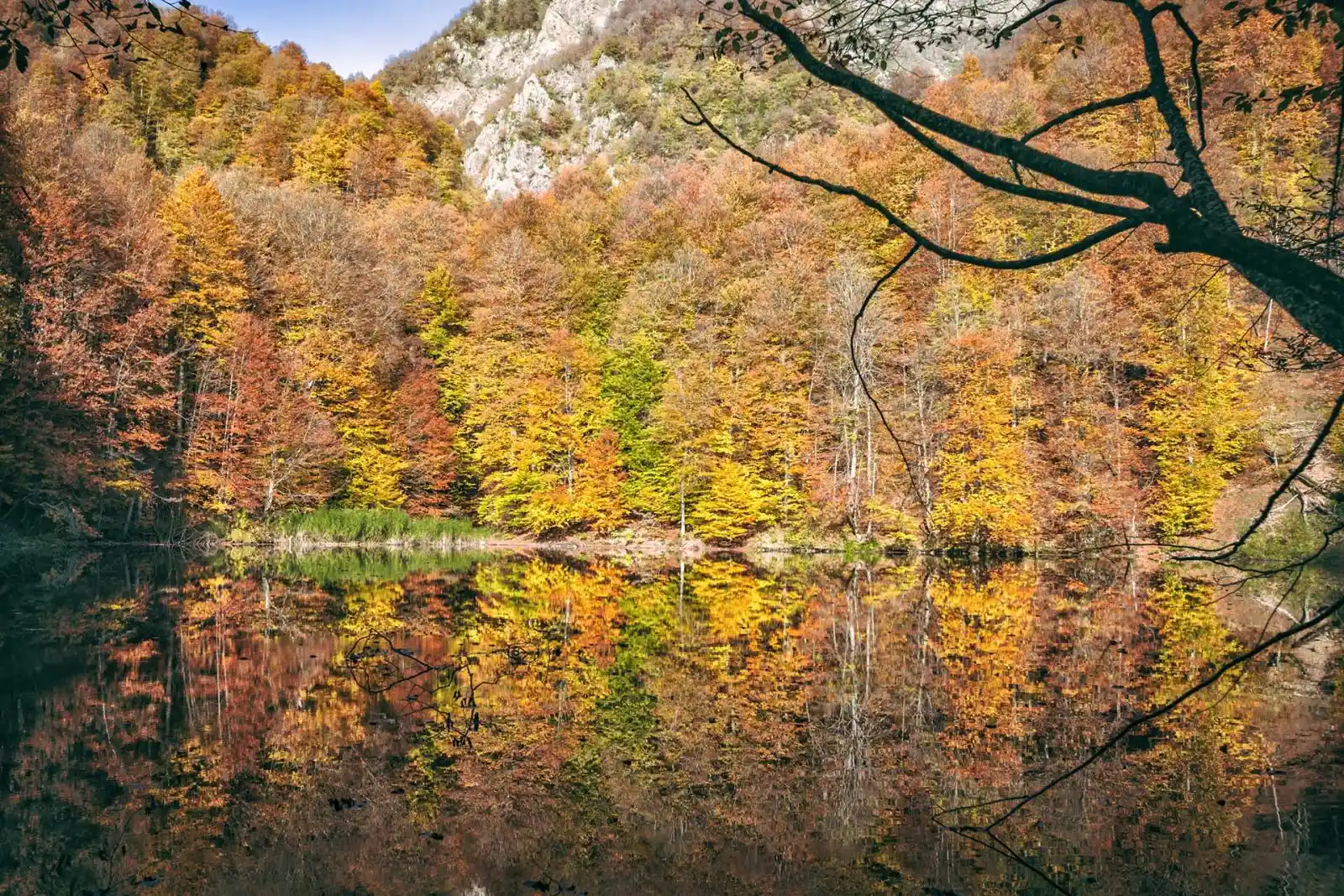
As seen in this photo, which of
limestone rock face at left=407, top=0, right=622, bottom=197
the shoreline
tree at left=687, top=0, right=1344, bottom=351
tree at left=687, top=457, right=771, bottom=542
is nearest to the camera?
tree at left=687, top=0, right=1344, bottom=351

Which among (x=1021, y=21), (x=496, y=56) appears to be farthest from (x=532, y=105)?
(x=1021, y=21)

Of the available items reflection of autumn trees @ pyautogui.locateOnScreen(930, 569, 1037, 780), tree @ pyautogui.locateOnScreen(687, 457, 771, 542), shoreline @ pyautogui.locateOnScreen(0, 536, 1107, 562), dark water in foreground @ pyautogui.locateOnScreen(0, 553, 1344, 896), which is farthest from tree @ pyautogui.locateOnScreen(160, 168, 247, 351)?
reflection of autumn trees @ pyautogui.locateOnScreen(930, 569, 1037, 780)

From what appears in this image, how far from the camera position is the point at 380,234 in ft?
147

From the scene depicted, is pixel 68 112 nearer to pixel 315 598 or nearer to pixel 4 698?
pixel 315 598

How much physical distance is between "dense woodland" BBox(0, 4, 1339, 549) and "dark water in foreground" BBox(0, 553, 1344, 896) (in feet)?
53.5

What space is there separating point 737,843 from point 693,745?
1826 millimetres

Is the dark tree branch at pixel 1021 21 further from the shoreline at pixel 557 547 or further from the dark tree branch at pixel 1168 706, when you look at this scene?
the shoreline at pixel 557 547

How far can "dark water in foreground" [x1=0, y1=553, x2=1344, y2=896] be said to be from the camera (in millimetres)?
4641

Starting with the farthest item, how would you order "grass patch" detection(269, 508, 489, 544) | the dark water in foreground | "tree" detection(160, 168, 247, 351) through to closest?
"tree" detection(160, 168, 247, 351), "grass patch" detection(269, 508, 489, 544), the dark water in foreground

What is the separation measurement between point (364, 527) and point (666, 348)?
1533 cm

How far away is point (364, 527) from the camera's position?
1232 inches

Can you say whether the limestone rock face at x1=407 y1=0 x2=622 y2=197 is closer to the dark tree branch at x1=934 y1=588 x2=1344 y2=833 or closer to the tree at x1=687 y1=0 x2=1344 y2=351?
the dark tree branch at x1=934 y1=588 x2=1344 y2=833

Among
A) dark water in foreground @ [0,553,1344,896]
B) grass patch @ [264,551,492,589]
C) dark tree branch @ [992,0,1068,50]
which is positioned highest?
dark tree branch @ [992,0,1068,50]

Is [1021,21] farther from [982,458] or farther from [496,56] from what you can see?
[496,56]
